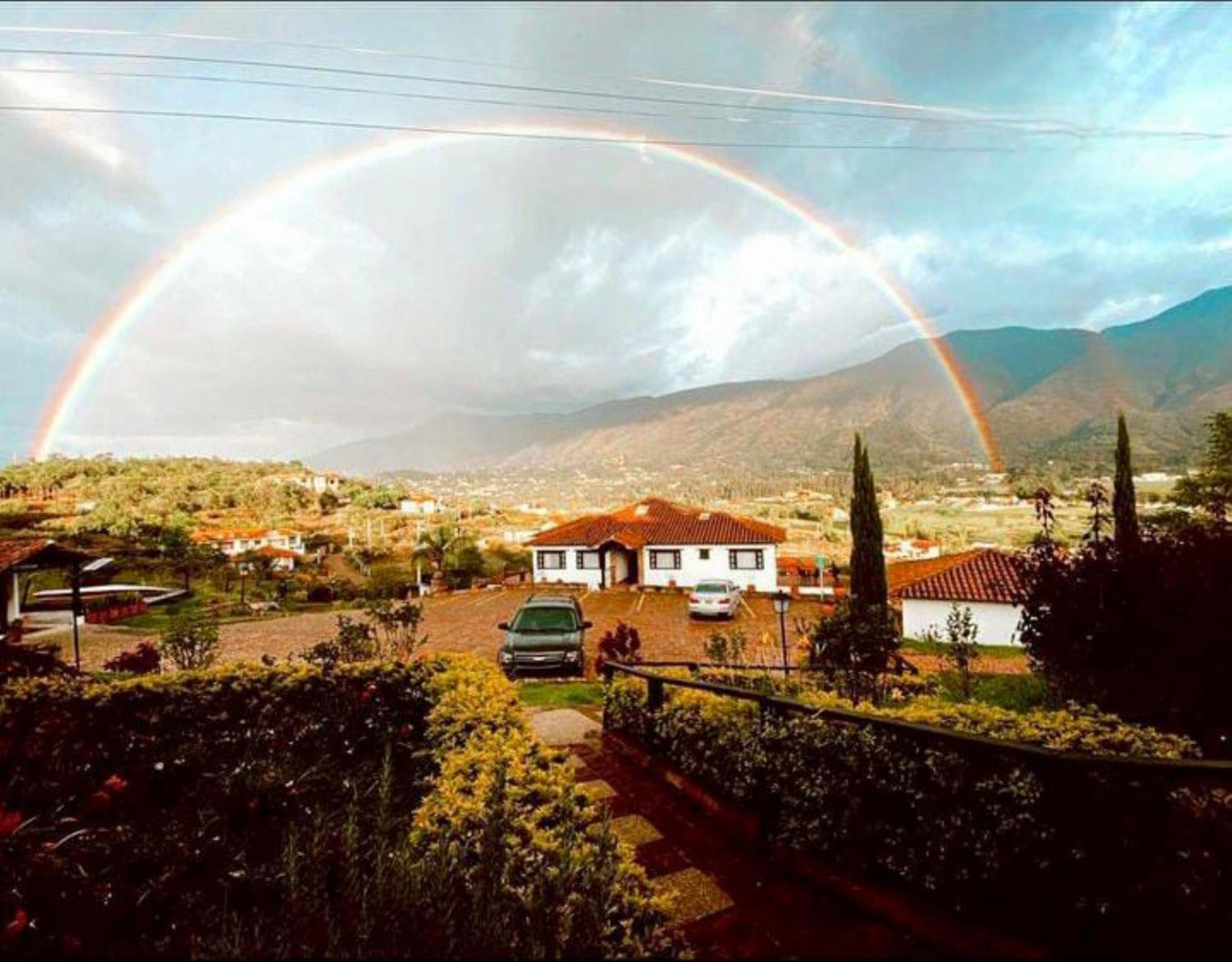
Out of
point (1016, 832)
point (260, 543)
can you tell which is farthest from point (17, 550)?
point (260, 543)

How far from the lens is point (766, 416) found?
477 ft

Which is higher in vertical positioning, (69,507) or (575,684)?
(69,507)

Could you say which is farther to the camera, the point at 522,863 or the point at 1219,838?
the point at 1219,838

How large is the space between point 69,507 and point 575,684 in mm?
55746

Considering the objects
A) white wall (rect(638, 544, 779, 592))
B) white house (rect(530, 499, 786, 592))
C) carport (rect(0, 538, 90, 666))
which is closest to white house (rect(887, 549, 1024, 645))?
white wall (rect(638, 544, 779, 592))

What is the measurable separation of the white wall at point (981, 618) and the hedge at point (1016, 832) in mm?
22629

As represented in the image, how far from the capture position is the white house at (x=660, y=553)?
36469 mm

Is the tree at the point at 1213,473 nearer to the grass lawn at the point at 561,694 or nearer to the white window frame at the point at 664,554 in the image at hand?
the white window frame at the point at 664,554

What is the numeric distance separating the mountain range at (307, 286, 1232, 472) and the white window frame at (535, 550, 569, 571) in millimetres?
44587

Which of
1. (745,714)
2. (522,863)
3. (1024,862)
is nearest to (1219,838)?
(1024,862)

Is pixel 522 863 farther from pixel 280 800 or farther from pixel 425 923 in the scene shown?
pixel 280 800

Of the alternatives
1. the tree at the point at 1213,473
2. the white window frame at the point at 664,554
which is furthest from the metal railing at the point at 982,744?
the tree at the point at 1213,473

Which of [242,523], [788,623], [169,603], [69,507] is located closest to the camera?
[788,623]

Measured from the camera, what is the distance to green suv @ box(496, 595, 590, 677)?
1283 centimetres
